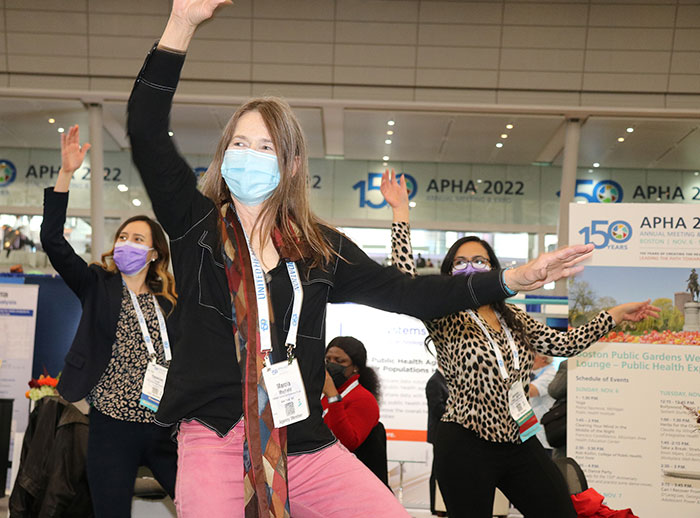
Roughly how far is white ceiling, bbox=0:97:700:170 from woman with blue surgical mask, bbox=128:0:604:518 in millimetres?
10567

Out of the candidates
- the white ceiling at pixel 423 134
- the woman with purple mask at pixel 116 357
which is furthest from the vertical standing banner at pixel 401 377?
the white ceiling at pixel 423 134

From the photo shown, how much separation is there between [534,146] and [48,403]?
11.3 m

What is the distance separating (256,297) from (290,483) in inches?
15.5

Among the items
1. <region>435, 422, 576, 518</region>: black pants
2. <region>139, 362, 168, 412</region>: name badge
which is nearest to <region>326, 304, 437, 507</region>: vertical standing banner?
<region>435, 422, 576, 518</region>: black pants

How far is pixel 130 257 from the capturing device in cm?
364

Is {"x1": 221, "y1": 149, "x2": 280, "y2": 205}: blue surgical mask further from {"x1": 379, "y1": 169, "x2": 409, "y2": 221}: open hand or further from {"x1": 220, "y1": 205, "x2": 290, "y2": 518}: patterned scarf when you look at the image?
{"x1": 379, "y1": 169, "x2": 409, "y2": 221}: open hand

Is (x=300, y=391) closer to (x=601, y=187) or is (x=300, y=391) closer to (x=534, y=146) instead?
(x=534, y=146)

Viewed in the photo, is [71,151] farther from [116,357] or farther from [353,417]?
[353,417]

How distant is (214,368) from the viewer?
1528 millimetres

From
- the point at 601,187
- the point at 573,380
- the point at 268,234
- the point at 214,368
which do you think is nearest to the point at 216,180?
the point at 268,234

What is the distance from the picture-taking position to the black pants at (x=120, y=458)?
121 inches

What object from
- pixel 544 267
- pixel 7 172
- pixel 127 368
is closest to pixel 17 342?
pixel 127 368

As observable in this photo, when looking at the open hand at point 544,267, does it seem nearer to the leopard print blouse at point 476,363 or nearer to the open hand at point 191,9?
the open hand at point 191,9

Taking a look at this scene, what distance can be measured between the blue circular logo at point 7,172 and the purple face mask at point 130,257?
12675 millimetres
